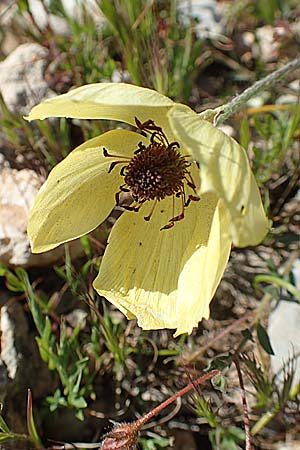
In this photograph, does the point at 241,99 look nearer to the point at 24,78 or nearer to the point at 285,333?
the point at 285,333

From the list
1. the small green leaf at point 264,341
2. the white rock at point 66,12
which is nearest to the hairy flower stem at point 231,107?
the small green leaf at point 264,341

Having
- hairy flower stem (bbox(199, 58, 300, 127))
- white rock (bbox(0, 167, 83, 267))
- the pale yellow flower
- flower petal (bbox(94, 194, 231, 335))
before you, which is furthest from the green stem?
white rock (bbox(0, 167, 83, 267))

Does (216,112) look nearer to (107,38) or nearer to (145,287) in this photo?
(145,287)

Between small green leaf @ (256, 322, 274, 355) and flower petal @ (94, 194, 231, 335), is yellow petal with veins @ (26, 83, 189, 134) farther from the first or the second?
small green leaf @ (256, 322, 274, 355)

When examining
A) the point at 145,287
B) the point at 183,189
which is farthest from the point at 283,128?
the point at 145,287

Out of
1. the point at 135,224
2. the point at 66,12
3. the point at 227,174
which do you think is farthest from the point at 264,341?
the point at 66,12

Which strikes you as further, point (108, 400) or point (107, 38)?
point (107, 38)
